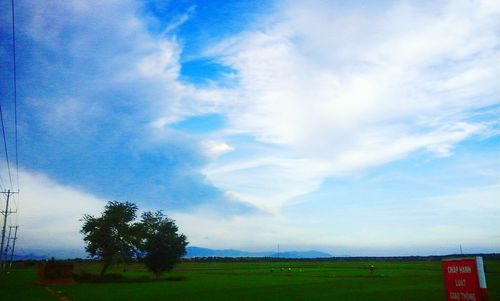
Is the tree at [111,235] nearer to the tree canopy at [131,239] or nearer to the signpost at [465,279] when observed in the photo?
the tree canopy at [131,239]

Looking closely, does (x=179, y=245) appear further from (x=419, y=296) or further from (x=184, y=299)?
(x=419, y=296)

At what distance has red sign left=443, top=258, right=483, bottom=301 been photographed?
10781 mm

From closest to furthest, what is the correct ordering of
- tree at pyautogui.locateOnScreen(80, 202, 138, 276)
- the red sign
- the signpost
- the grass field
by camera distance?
the signpost, the red sign, the grass field, tree at pyautogui.locateOnScreen(80, 202, 138, 276)

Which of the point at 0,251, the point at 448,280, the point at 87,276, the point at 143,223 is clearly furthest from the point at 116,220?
the point at 448,280

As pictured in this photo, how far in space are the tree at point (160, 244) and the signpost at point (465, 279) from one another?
250 feet

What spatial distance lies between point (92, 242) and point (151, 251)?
11579 mm

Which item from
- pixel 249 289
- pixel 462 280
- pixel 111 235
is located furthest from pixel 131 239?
pixel 462 280

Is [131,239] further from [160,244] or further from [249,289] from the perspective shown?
[249,289]

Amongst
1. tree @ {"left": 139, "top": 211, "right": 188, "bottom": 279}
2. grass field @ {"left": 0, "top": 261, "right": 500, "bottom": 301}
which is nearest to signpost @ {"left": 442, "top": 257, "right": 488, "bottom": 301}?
grass field @ {"left": 0, "top": 261, "right": 500, "bottom": 301}

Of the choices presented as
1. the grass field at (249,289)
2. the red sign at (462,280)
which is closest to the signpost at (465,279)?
the red sign at (462,280)

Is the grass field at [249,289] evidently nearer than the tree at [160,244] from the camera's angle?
Yes

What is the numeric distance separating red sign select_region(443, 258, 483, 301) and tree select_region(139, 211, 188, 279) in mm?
76216

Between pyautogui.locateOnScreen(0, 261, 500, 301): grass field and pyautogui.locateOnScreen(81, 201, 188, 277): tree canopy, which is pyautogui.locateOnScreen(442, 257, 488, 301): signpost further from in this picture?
pyautogui.locateOnScreen(81, 201, 188, 277): tree canopy

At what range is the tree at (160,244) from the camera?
270 feet
